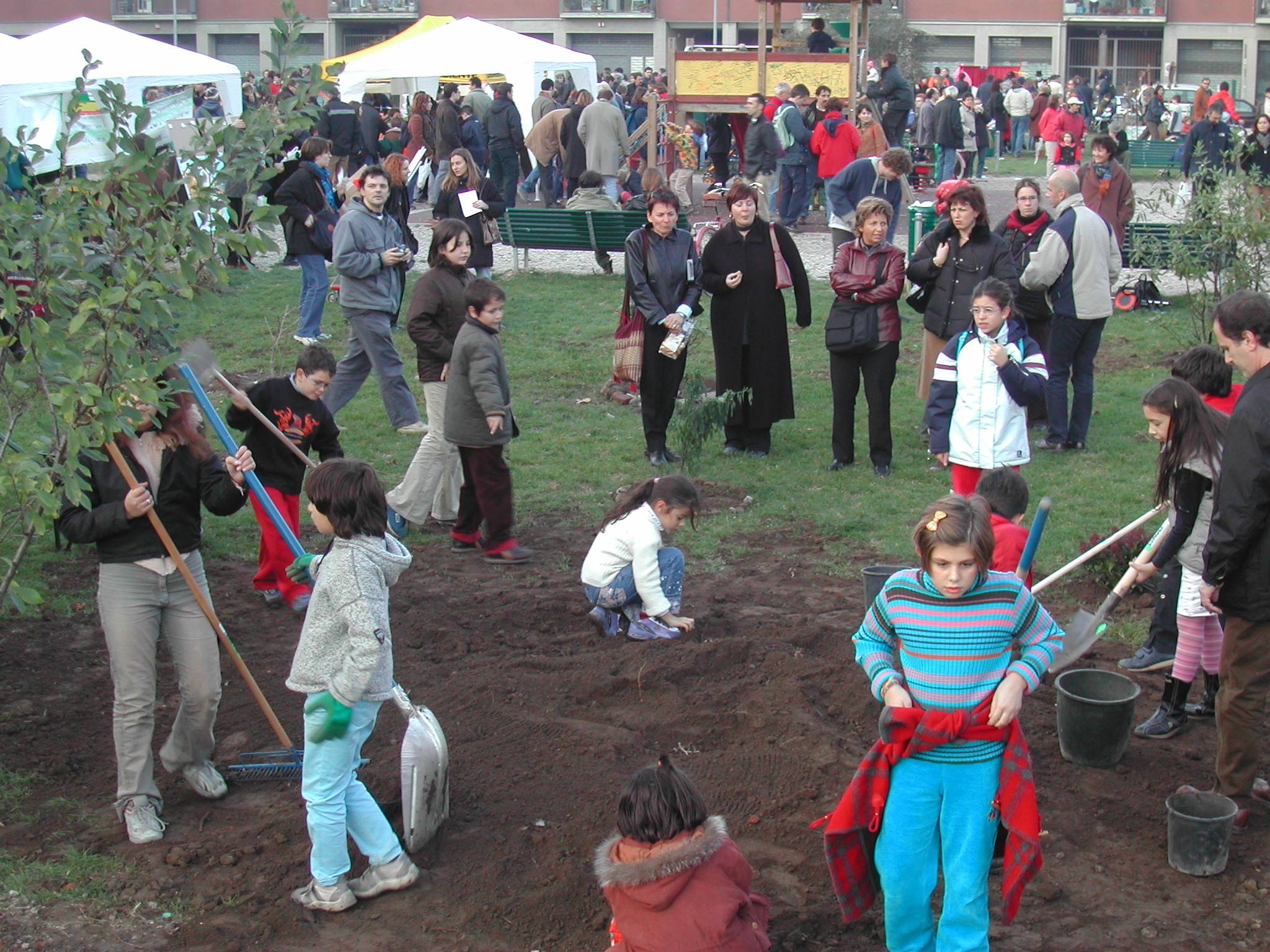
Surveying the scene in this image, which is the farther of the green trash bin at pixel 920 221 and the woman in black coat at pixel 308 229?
the green trash bin at pixel 920 221

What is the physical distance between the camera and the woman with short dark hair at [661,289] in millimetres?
8992

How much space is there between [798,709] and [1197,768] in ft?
5.31

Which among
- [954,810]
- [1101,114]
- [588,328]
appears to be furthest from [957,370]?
[1101,114]

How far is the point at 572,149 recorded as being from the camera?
68.2 feet

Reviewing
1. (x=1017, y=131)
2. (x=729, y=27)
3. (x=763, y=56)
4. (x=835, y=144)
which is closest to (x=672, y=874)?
(x=835, y=144)

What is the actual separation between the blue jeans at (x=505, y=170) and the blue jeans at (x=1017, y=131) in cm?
1532

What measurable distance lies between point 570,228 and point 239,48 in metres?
46.0

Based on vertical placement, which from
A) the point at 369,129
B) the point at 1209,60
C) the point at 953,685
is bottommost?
the point at 953,685

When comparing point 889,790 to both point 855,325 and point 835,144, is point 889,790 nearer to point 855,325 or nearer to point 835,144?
point 855,325

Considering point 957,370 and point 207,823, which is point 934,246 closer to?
point 957,370

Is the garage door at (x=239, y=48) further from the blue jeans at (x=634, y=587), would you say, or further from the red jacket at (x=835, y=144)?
the blue jeans at (x=634, y=587)

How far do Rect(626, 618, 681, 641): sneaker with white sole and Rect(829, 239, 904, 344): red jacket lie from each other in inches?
126

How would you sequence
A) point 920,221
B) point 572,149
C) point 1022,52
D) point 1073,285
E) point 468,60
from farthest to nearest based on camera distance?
point 1022,52 < point 468,60 < point 572,149 < point 920,221 < point 1073,285

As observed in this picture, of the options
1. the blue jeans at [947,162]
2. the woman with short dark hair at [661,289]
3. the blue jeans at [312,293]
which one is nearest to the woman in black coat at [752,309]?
the woman with short dark hair at [661,289]
